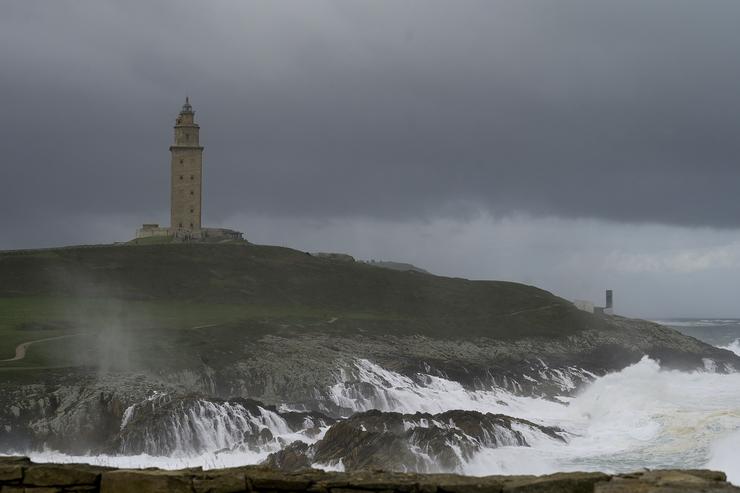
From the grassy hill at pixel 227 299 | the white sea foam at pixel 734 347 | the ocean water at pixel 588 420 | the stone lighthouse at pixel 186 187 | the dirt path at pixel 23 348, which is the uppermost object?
the stone lighthouse at pixel 186 187

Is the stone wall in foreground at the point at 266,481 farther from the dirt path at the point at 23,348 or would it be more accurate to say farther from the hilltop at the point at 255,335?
the dirt path at the point at 23,348

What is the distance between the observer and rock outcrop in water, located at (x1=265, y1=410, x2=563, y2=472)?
108 feet

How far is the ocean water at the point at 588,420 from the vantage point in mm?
35375

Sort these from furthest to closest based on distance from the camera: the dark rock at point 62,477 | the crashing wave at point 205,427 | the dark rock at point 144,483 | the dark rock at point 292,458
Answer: the crashing wave at point 205,427 < the dark rock at point 292,458 < the dark rock at point 62,477 < the dark rock at point 144,483

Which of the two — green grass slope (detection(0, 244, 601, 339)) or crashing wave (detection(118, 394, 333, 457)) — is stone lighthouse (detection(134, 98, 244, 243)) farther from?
crashing wave (detection(118, 394, 333, 457))

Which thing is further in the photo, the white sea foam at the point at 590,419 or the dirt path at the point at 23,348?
the dirt path at the point at 23,348

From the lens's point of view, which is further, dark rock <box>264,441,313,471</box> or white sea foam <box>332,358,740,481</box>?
white sea foam <box>332,358,740,481</box>

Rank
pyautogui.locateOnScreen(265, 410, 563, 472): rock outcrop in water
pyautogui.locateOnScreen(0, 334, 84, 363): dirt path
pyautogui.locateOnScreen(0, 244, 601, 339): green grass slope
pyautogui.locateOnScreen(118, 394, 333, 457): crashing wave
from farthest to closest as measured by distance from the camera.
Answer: pyautogui.locateOnScreen(0, 244, 601, 339): green grass slope < pyautogui.locateOnScreen(0, 334, 84, 363): dirt path < pyautogui.locateOnScreen(118, 394, 333, 457): crashing wave < pyautogui.locateOnScreen(265, 410, 563, 472): rock outcrop in water

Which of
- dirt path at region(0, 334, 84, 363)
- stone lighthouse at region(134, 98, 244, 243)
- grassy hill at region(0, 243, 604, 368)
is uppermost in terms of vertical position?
stone lighthouse at region(134, 98, 244, 243)

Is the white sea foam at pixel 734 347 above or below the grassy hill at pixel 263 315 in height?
below

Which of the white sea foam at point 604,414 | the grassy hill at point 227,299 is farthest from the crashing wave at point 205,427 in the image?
the grassy hill at point 227,299

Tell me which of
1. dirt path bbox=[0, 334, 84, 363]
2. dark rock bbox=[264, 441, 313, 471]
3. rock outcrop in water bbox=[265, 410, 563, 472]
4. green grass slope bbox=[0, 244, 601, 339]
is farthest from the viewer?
green grass slope bbox=[0, 244, 601, 339]

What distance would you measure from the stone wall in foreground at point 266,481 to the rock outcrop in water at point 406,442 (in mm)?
17362

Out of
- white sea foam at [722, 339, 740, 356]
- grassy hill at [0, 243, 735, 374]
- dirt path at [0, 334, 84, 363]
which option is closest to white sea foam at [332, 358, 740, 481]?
grassy hill at [0, 243, 735, 374]
